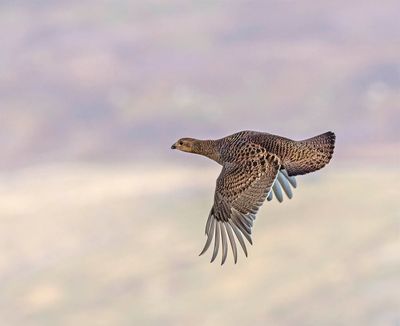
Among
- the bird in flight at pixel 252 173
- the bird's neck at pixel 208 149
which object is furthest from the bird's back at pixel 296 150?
the bird's neck at pixel 208 149

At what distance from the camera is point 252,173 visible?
38812 millimetres

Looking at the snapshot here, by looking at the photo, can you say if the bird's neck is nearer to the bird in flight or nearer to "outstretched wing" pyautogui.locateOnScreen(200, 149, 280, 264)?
the bird in flight

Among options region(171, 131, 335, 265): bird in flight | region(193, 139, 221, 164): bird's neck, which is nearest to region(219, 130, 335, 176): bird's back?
region(171, 131, 335, 265): bird in flight

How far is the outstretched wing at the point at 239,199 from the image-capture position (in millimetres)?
38344

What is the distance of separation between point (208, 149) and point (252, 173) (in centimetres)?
477

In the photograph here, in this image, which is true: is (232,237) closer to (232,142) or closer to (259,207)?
(259,207)

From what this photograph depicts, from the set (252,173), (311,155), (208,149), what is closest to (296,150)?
(311,155)

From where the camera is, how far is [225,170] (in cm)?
3994

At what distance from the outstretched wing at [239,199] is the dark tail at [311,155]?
744mm

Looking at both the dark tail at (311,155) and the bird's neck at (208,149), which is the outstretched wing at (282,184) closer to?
the dark tail at (311,155)

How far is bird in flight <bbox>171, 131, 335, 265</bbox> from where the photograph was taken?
1515 inches

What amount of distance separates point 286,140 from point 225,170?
2.12 m

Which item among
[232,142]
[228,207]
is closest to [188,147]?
[232,142]

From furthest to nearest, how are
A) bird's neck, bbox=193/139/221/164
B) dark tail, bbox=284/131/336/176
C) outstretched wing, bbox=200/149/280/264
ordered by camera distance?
bird's neck, bbox=193/139/221/164
dark tail, bbox=284/131/336/176
outstretched wing, bbox=200/149/280/264
